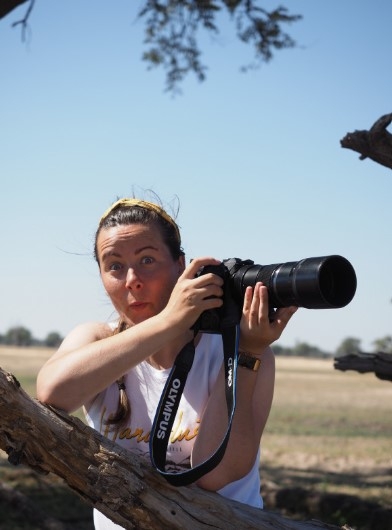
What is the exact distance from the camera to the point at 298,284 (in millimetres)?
1978

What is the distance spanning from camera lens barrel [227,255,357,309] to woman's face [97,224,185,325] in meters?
0.38

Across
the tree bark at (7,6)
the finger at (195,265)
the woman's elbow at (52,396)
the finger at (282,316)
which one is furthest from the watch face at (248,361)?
the tree bark at (7,6)

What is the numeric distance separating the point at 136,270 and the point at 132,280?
5 centimetres

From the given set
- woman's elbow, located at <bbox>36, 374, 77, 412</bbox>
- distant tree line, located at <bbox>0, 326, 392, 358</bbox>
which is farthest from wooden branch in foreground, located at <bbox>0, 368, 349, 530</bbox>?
distant tree line, located at <bbox>0, 326, 392, 358</bbox>

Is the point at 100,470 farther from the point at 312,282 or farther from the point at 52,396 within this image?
the point at 312,282

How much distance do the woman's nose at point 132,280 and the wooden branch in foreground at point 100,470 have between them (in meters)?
0.42

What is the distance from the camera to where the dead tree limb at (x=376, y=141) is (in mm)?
3301

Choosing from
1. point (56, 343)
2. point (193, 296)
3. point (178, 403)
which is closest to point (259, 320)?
point (193, 296)

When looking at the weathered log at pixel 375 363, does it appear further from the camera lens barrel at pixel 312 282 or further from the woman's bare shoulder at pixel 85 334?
the camera lens barrel at pixel 312 282

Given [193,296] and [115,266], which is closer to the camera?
[193,296]

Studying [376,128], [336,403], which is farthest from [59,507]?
[336,403]

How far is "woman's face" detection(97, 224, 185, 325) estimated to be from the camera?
90.3 inches

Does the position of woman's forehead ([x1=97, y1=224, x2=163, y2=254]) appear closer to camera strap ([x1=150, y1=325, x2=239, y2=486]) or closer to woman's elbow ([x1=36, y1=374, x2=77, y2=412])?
camera strap ([x1=150, y1=325, x2=239, y2=486])

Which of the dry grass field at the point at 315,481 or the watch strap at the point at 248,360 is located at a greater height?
the watch strap at the point at 248,360
